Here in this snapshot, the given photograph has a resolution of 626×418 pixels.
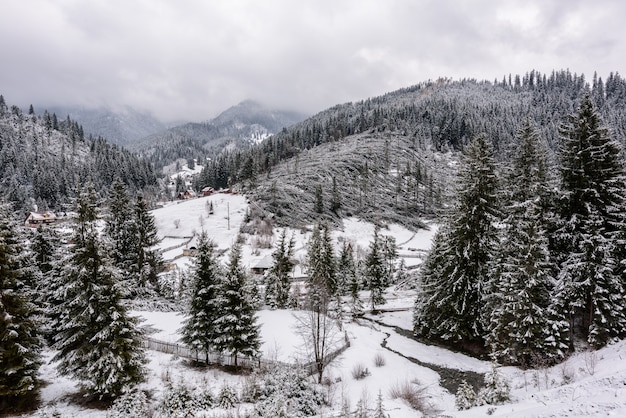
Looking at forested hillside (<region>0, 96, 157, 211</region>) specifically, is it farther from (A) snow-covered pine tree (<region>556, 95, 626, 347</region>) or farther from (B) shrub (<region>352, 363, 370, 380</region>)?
(A) snow-covered pine tree (<region>556, 95, 626, 347</region>)

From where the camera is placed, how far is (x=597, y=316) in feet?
61.0

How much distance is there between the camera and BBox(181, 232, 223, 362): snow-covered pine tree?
22797 mm

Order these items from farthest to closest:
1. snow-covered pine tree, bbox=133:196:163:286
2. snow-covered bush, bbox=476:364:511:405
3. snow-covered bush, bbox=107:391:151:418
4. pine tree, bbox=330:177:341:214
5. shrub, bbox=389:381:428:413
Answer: pine tree, bbox=330:177:341:214, snow-covered pine tree, bbox=133:196:163:286, shrub, bbox=389:381:428:413, snow-covered bush, bbox=107:391:151:418, snow-covered bush, bbox=476:364:511:405

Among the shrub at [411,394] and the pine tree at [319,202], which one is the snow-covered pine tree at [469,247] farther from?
the pine tree at [319,202]

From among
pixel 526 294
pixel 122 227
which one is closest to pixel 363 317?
pixel 526 294

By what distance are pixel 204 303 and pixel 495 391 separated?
17933 mm

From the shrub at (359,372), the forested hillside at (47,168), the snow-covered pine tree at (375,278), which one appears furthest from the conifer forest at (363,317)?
the forested hillside at (47,168)

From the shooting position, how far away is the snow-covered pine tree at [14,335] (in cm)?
1534

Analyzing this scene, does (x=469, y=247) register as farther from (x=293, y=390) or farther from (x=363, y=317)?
(x=363, y=317)

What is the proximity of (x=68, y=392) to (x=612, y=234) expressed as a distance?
31.5 meters

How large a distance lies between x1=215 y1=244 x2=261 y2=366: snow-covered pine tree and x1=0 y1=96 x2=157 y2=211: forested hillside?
136 meters

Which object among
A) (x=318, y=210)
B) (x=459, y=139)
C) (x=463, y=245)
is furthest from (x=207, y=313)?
(x=459, y=139)

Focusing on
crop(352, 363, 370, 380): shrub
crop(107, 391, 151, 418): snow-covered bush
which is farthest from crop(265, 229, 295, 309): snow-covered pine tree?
crop(107, 391, 151, 418): snow-covered bush

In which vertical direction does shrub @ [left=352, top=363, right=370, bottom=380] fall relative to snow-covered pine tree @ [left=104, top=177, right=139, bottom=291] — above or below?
below
